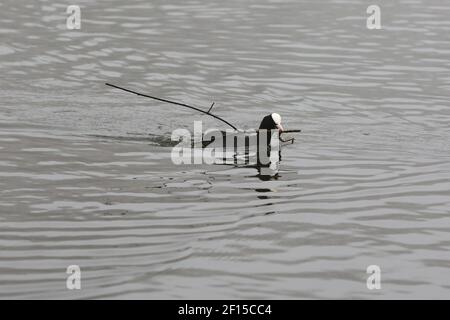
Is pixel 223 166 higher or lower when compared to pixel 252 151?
lower

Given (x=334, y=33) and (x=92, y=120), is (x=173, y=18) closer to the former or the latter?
(x=334, y=33)

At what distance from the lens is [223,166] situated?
14.0m

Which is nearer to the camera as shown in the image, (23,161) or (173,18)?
(23,161)

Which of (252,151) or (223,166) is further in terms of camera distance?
(252,151)

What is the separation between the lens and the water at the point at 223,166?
9.79 m

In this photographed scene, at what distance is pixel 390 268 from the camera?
9.97 meters

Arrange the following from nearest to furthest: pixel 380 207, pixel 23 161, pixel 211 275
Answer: pixel 211 275
pixel 380 207
pixel 23 161

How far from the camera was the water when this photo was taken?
979 centimetres

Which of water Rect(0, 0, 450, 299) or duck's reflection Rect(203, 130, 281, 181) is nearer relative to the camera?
water Rect(0, 0, 450, 299)

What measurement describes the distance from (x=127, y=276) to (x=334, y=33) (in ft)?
51.9

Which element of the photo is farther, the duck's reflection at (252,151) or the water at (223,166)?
the duck's reflection at (252,151)
